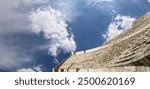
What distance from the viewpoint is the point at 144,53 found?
8656 mm

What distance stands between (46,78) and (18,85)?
58cm

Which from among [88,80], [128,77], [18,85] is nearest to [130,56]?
[128,77]

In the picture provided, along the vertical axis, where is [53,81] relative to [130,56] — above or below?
below

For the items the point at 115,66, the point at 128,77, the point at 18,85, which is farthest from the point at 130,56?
the point at 18,85

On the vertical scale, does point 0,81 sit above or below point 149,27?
below

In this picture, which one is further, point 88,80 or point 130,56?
point 130,56

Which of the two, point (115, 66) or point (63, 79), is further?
point (115, 66)

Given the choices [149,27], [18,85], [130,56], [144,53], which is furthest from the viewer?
[149,27]

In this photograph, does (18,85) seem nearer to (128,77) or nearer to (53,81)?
(53,81)

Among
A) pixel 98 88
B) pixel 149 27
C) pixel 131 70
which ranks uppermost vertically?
pixel 149 27

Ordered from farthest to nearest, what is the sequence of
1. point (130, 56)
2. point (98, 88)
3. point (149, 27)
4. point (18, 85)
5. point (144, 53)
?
point (149, 27)
point (130, 56)
point (144, 53)
point (18, 85)
point (98, 88)

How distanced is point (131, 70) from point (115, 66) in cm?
126

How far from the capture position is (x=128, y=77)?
295 inches

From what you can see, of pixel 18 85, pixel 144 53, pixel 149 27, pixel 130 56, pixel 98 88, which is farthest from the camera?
pixel 149 27
